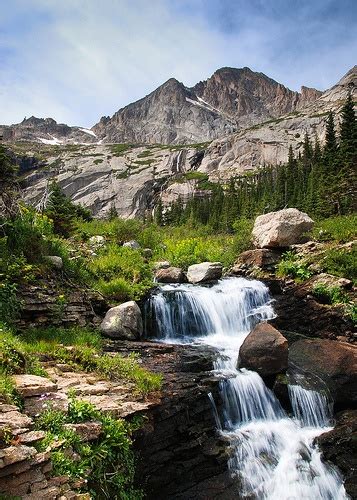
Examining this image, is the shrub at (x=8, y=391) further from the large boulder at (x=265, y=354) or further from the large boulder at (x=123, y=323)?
the large boulder at (x=265, y=354)

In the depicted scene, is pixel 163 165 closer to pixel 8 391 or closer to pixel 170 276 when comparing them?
pixel 170 276

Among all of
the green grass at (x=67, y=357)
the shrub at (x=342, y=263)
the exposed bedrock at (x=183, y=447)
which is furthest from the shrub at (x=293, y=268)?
the green grass at (x=67, y=357)

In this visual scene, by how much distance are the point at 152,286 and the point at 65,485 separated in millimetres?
11319

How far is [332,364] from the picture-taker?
1045cm

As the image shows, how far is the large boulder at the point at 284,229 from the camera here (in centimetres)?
1938

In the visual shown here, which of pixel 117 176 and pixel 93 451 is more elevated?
pixel 117 176

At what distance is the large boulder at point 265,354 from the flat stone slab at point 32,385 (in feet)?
18.7

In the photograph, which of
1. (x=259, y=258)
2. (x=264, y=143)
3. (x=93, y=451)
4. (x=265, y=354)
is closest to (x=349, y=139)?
(x=259, y=258)

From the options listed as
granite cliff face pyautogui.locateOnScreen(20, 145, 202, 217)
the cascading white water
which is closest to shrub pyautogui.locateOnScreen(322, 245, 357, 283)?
the cascading white water

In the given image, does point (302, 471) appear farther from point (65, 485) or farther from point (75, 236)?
point (75, 236)

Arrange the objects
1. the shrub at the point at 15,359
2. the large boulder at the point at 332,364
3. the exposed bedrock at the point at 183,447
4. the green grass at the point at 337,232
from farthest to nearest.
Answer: the green grass at the point at 337,232 → the large boulder at the point at 332,364 → the shrub at the point at 15,359 → the exposed bedrock at the point at 183,447

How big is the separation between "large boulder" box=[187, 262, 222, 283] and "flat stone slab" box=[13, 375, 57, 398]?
42.5 ft

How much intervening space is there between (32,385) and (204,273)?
13605mm

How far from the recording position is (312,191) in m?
42.9
